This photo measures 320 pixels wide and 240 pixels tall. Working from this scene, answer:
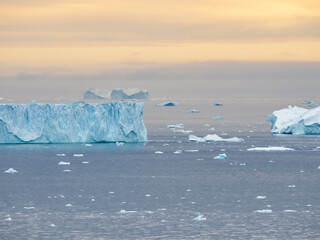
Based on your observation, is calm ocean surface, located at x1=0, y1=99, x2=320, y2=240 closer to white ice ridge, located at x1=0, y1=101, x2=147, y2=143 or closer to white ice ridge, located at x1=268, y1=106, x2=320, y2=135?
white ice ridge, located at x1=0, y1=101, x2=147, y2=143

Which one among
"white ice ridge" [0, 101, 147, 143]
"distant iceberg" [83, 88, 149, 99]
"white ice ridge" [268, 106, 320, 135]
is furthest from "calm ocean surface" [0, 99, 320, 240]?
"distant iceberg" [83, 88, 149, 99]

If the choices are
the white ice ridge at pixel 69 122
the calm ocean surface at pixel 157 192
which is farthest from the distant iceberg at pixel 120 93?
the white ice ridge at pixel 69 122

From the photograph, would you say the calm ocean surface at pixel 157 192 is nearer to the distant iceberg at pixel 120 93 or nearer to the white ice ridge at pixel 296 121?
the white ice ridge at pixel 296 121

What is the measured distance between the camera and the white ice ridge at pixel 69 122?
1847 inches

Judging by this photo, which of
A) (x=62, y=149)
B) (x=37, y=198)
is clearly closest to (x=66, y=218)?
(x=37, y=198)

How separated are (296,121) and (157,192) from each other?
3029 centimetres

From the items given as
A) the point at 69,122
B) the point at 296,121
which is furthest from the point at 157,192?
the point at 296,121

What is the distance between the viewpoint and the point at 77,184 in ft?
108

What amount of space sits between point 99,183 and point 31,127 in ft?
50.2

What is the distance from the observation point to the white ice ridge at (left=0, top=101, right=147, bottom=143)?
46.9 m

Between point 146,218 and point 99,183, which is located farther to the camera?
point 99,183

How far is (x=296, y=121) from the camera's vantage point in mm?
58562

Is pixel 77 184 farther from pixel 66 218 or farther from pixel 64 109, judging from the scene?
pixel 64 109

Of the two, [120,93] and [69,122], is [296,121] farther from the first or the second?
[120,93]
